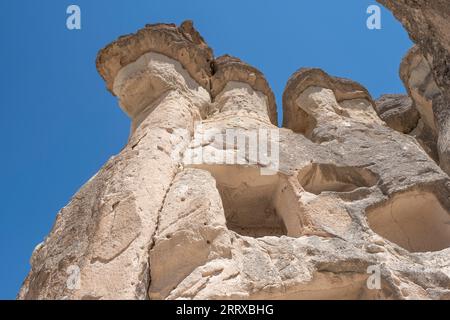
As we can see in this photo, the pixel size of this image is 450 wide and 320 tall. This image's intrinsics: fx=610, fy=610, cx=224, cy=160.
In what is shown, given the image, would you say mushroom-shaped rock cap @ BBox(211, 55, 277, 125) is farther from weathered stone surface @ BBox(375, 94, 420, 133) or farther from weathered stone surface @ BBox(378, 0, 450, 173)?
weathered stone surface @ BBox(378, 0, 450, 173)

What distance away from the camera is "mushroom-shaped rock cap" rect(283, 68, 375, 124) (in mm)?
11789

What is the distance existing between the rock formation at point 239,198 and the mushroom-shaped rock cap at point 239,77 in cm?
3

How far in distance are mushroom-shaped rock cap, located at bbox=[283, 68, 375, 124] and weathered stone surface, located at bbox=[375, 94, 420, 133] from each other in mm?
1382

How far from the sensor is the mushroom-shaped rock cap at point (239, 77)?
11.0 metres

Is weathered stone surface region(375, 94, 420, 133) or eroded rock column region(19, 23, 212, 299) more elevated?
weathered stone surface region(375, 94, 420, 133)

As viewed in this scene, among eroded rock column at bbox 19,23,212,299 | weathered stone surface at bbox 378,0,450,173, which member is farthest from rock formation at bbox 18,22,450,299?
weathered stone surface at bbox 378,0,450,173

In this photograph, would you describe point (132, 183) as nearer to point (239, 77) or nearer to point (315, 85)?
point (239, 77)

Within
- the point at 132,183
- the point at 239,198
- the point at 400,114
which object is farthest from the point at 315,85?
the point at 132,183

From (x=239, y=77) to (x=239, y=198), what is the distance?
363 cm

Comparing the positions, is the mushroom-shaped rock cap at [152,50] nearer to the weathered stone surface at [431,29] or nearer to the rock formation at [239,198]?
the rock formation at [239,198]

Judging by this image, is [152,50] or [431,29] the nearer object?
[431,29]

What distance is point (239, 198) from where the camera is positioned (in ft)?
26.8
